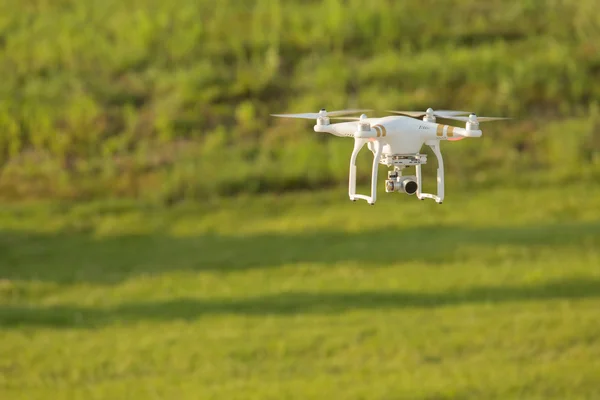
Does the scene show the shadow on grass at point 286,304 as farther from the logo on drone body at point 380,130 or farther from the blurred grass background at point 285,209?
the logo on drone body at point 380,130

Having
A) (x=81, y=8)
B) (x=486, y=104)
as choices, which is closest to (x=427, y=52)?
(x=486, y=104)

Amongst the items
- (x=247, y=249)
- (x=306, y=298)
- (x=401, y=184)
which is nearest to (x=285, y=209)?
(x=247, y=249)

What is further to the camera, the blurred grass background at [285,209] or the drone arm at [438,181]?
the blurred grass background at [285,209]

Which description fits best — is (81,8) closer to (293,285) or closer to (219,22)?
(219,22)

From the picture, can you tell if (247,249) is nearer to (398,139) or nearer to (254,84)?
(254,84)

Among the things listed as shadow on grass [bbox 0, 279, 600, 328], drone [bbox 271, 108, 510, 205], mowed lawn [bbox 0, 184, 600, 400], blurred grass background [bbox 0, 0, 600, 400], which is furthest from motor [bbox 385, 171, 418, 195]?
shadow on grass [bbox 0, 279, 600, 328]

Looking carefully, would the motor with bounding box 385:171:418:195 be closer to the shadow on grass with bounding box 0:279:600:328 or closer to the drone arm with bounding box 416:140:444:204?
the drone arm with bounding box 416:140:444:204

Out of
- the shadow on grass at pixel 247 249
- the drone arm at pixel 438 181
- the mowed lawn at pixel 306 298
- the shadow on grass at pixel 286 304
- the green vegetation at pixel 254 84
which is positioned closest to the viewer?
the drone arm at pixel 438 181

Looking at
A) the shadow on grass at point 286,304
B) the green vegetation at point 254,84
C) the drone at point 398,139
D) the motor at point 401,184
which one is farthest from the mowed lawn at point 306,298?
the drone at point 398,139
